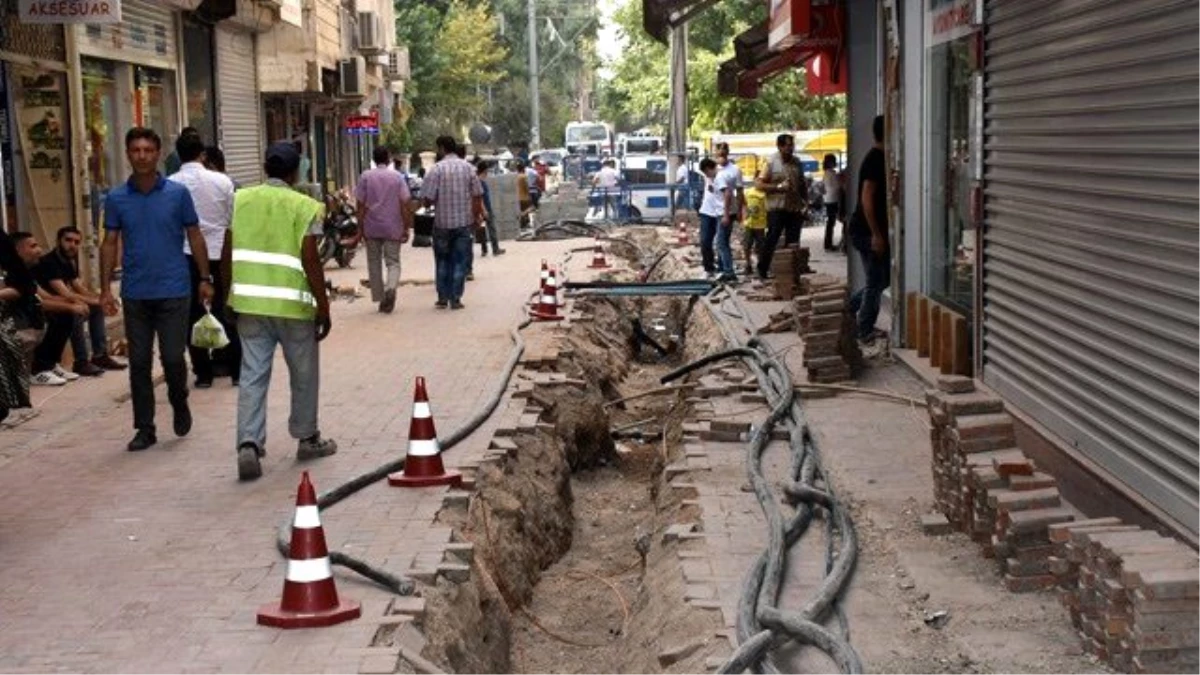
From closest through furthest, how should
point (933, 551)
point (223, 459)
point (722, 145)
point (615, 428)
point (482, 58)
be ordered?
1. point (933, 551)
2. point (223, 459)
3. point (615, 428)
4. point (722, 145)
5. point (482, 58)

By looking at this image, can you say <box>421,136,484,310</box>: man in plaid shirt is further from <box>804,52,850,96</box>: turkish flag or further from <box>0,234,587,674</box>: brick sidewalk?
<box>804,52,850,96</box>: turkish flag

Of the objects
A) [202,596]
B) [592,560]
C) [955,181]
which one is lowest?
[592,560]

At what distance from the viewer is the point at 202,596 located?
7.15 meters

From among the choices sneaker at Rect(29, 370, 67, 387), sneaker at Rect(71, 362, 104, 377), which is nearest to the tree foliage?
sneaker at Rect(71, 362, 104, 377)

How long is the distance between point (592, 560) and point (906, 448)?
2000 mm

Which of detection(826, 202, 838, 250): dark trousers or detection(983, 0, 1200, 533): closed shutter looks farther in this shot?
detection(826, 202, 838, 250): dark trousers

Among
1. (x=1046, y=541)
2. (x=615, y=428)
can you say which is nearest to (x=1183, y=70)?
(x=1046, y=541)

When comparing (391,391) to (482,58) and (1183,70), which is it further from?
(482,58)

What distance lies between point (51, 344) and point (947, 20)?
23.5 feet

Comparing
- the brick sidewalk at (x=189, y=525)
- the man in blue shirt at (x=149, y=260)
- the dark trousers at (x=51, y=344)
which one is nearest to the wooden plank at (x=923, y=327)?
the brick sidewalk at (x=189, y=525)

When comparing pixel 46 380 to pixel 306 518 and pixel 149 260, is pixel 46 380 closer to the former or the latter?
pixel 149 260

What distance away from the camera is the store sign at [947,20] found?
11.8 metres

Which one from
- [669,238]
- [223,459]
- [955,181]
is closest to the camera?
[223,459]

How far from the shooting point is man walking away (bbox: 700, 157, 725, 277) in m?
22.7
